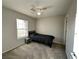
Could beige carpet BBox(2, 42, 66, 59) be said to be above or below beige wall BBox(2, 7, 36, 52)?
below

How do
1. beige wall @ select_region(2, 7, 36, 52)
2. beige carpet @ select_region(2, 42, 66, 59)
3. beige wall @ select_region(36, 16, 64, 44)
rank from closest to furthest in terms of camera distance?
beige carpet @ select_region(2, 42, 66, 59)
beige wall @ select_region(2, 7, 36, 52)
beige wall @ select_region(36, 16, 64, 44)

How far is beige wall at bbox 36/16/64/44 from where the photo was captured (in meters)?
4.88

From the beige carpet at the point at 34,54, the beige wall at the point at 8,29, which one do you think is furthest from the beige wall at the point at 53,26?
the beige wall at the point at 8,29

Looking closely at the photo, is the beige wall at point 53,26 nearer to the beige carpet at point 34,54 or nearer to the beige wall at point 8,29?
the beige carpet at point 34,54

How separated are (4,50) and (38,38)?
7.46ft

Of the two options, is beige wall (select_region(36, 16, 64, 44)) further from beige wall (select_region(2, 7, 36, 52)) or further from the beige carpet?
beige wall (select_region(2, 7, 36, 52))

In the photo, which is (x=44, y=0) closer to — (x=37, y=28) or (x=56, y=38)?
(x=56, y=38)

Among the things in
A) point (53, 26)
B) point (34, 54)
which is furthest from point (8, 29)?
point (53, 26)

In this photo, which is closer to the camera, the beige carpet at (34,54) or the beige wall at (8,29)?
the beige carpet at (34,54)

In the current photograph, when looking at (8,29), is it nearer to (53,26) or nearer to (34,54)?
(34,54)

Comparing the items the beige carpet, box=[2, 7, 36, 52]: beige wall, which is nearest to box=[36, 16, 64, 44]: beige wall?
the beige carpet

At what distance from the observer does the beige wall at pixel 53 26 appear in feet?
16.0

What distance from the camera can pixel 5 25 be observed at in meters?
3.07

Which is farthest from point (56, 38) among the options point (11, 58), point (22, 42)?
point (11, 58)
